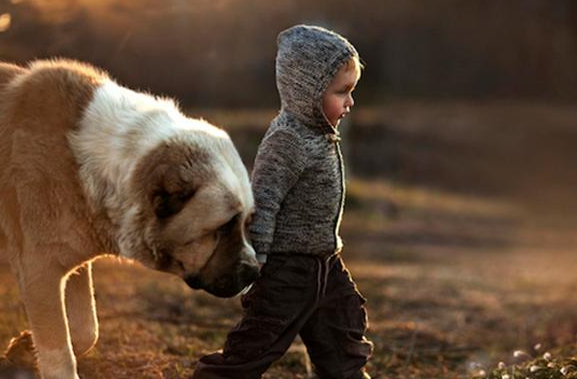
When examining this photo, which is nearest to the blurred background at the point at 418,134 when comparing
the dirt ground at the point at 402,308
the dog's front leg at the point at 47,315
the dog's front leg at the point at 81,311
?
the dirt ground at the point at 402,308

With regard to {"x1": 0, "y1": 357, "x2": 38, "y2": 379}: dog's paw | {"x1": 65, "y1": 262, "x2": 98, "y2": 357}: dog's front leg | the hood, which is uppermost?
the hood

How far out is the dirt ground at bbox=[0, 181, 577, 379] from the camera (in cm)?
627

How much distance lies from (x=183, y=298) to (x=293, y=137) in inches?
159

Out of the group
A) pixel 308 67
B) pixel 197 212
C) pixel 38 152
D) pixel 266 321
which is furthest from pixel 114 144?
pixel 266 321

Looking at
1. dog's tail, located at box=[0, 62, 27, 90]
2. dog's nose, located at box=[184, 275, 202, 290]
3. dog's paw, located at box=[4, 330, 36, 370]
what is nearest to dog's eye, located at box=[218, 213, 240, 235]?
dog's nose, located at box=[184, 275, 202, 290]

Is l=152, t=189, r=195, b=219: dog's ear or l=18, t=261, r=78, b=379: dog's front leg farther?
l=18, t=261, r=78, b=379: dog's front leg

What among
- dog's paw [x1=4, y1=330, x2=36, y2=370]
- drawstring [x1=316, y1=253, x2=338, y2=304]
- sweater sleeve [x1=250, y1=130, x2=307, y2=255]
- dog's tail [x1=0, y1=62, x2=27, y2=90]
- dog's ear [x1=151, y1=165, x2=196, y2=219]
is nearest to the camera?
dog's ear [x1=151, y1=165, x2=196, y2=219]

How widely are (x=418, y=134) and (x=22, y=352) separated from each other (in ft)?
87.6

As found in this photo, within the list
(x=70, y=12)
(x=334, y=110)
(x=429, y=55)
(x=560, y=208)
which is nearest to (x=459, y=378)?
(x=334, y=110)

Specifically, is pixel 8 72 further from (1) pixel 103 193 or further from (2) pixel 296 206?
(2) pixel 296 206

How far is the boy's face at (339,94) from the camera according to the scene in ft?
15.3

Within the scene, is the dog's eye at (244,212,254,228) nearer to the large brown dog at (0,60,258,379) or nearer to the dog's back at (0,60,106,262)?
the large brown dog at (0,60,258,379)

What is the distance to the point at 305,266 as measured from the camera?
15.5 ft

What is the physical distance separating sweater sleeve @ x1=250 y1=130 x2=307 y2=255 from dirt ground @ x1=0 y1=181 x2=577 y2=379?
1.46 meters
